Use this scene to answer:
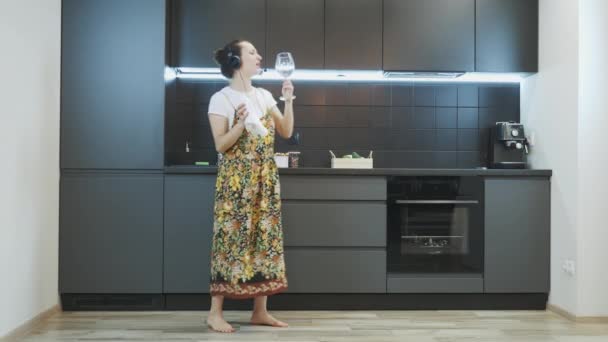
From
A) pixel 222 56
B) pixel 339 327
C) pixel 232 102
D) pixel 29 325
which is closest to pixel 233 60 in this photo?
pixel 222 56

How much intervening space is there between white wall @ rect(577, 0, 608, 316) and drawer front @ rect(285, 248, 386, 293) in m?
1.14

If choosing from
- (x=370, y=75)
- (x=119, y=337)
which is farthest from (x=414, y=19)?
(x=119, y=337)

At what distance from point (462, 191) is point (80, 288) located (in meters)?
2.35

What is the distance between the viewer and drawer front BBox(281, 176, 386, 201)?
3.97 metres

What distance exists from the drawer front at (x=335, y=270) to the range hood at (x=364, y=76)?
1.19 meters

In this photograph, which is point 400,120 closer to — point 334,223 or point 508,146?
point 508,146

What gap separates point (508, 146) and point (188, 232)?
6.99 feet

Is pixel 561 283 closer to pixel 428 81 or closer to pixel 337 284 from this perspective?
pixel 337 284

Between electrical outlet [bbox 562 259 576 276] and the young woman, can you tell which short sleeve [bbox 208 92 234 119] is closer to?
the young woman

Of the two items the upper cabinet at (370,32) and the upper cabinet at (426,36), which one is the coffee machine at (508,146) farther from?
the upper cabinet at (426,36)

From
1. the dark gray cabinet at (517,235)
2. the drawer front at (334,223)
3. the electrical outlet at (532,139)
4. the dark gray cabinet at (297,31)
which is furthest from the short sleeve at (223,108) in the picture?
the electrical outlet at (532,139)

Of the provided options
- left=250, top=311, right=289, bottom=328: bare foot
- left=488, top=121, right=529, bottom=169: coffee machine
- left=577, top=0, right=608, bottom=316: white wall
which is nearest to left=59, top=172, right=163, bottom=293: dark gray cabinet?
left=250, top=311, right=289, bottom=328: bare foot

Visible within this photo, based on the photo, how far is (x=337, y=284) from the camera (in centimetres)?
399

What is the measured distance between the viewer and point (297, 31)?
427cm
